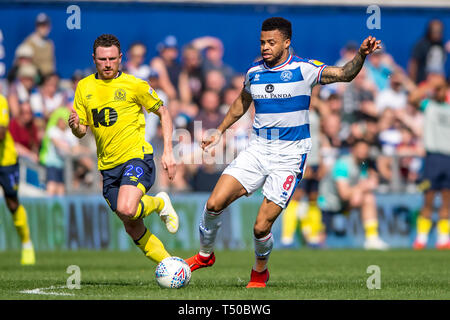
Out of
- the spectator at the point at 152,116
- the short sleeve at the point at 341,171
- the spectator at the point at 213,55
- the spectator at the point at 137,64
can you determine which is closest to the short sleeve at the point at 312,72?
the spectator at the point at 152,116

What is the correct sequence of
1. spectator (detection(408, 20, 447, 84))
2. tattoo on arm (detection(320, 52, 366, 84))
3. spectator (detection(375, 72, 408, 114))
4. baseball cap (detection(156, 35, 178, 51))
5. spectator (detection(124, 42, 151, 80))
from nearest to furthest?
1. tattoo on arm (detection(320, 52, 366, 84))
2. spectator (detection(124, 42, 151, 80))
3. baseball cap (detection(156, 35, 178, 51))
4. spectator (detection(375, 72, 408, 114))
5. spectator (detection(408, 20, 447, 84))

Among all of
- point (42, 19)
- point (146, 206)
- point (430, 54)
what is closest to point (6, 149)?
point (146, 206)

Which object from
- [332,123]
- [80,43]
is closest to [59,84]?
[80,43]

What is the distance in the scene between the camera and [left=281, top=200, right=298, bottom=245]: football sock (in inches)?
667

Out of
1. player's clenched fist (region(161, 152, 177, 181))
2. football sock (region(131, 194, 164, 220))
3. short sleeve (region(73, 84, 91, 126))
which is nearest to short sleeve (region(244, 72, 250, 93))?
player's clenched fist (region(161, 152, 177, 181))

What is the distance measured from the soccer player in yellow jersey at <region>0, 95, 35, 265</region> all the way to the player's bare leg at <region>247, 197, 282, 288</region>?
497 cm

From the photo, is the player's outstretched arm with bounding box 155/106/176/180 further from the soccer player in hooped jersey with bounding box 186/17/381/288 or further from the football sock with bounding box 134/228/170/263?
the football sock with bounding box 134/228/170/263

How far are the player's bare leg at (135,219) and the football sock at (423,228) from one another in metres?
8.50

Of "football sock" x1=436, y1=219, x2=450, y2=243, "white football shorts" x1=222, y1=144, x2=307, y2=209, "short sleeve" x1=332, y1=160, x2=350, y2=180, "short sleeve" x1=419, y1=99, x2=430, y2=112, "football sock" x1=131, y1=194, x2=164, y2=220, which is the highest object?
"short sleeve" x1=419, y1=99, x2=430, y2=112

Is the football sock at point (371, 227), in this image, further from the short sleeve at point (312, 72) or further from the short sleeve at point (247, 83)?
the short sleeve at point (312, 72)

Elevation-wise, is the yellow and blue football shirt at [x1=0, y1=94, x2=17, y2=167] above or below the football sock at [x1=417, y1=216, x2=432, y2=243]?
above

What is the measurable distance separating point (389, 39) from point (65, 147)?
8080mm

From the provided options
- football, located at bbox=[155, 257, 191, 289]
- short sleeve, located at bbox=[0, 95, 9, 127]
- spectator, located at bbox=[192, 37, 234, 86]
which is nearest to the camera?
football, located at bbox=[155, 257, 191, 289]

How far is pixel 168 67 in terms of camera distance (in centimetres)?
1872
